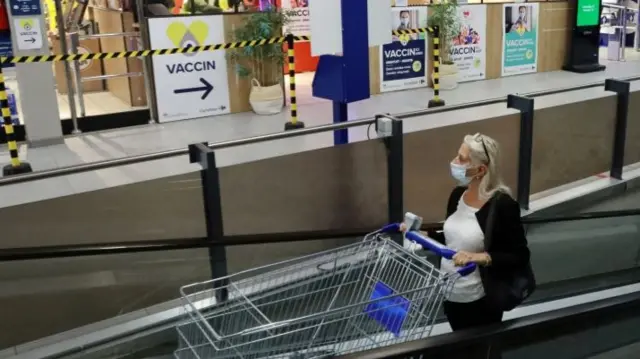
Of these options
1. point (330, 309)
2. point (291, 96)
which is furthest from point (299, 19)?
point (330, 309)

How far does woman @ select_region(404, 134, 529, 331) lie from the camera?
9.06 feet

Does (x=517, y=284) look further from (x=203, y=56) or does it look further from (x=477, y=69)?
(x=477, y=69)

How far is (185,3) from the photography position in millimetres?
8977

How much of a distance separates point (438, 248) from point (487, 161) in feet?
1.48

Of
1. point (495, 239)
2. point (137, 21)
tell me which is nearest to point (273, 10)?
point (137, 21)

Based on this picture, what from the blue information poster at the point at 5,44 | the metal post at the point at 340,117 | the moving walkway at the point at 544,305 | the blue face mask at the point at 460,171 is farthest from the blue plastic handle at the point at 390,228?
the blue information poster at the point at 5,44

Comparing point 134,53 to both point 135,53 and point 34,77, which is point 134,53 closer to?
point 135,53

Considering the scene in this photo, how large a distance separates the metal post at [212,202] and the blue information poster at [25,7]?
4.36 m

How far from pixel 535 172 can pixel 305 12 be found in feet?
26.4

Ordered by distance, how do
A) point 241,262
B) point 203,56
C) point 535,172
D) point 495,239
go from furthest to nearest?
point 203,56
point 535,172
point 241,262
point 495,239

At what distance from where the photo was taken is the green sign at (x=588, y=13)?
11836mm

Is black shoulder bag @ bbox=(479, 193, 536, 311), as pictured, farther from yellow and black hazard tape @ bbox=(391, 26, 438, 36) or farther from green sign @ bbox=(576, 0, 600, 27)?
green sign @ bbox=(576, 0, 600, 27)

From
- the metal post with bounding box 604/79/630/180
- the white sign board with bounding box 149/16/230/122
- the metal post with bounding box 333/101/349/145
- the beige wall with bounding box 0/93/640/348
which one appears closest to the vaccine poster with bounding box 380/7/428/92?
the white sign board with bounding box 149/16/230/122

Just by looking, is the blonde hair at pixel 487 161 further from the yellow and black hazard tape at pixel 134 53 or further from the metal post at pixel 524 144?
the yellow and black hazard tape at pixel 134 53
